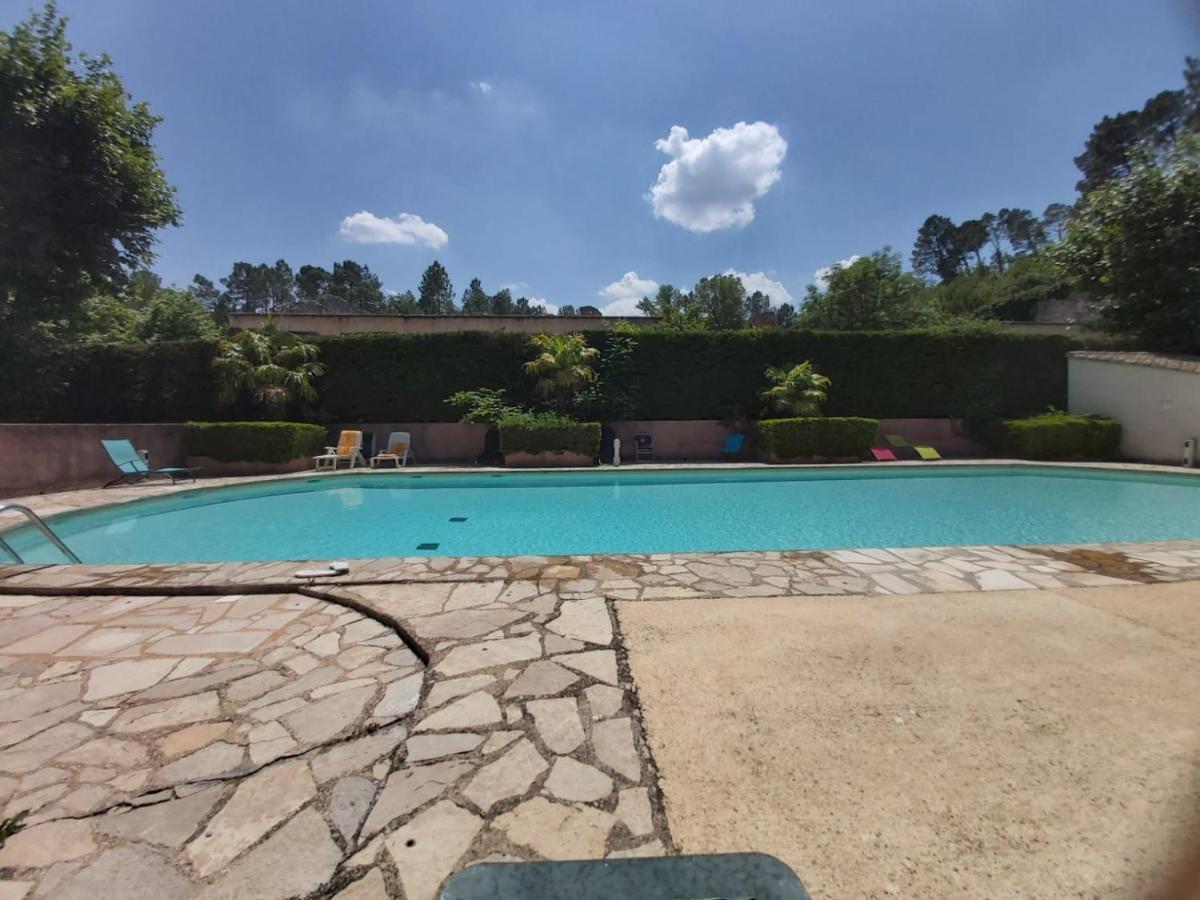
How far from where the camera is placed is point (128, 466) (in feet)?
32.2

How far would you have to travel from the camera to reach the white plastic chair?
39.6ft

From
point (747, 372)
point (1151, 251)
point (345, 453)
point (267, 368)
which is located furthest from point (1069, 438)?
point (267, 368)

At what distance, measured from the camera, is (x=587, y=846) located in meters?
1.48

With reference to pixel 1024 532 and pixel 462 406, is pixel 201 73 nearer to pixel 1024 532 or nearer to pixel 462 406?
pixel 462 406

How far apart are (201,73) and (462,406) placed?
26.1 ft

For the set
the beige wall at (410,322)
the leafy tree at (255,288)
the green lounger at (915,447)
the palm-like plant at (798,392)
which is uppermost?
the leafy tree at (255,288)

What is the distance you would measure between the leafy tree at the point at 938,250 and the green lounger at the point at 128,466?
226 ft

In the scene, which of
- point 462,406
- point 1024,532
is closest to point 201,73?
point 462,406

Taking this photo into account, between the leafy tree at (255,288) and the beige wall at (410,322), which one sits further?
the leafy tree at (255,288)

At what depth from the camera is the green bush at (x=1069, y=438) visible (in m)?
12.2

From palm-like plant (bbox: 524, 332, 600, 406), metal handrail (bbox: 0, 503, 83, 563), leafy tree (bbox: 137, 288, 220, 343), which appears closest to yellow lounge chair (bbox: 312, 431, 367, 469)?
palm-like plant (bbox: 524, 332, 600, 406)

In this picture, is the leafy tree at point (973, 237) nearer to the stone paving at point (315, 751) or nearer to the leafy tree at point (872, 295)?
the leafy tree at point (872, 295)

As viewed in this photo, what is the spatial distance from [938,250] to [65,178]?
70307 mm

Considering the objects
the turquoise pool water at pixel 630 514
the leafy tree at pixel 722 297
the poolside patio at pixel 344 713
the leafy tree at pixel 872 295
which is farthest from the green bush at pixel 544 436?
the leafy tree at pixel 722 297
